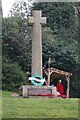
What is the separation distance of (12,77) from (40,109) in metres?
11.2

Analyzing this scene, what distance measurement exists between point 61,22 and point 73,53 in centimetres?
316

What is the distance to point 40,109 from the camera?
31.9ft

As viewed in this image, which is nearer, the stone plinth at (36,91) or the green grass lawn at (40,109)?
the green grass lawn at (40,109)

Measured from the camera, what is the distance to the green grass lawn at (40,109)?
29.0ft

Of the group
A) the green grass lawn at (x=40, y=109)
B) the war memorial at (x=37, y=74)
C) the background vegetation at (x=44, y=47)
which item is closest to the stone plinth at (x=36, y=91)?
the war memorial at (x=37, y=74)

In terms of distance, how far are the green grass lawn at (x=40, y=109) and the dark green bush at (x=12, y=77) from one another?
9.45 metres

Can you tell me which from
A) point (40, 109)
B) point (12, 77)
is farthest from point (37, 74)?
point (12, 77)

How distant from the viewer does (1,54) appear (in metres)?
22.4

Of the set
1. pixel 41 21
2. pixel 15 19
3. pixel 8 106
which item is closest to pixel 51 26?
pixel 15 19

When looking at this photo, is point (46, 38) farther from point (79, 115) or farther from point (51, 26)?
point (79, 115)

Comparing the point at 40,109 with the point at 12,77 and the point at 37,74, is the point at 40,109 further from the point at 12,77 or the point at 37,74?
the point at 12,77

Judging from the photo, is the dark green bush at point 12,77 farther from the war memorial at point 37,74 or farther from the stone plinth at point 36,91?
the stone plinth at point 36,91

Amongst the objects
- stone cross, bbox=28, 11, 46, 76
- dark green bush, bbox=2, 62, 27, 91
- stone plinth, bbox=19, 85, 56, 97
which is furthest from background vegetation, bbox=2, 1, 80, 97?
stone plinth, bbox=19, 85, 56, 97

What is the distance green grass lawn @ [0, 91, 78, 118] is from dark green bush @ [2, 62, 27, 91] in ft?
31.0
